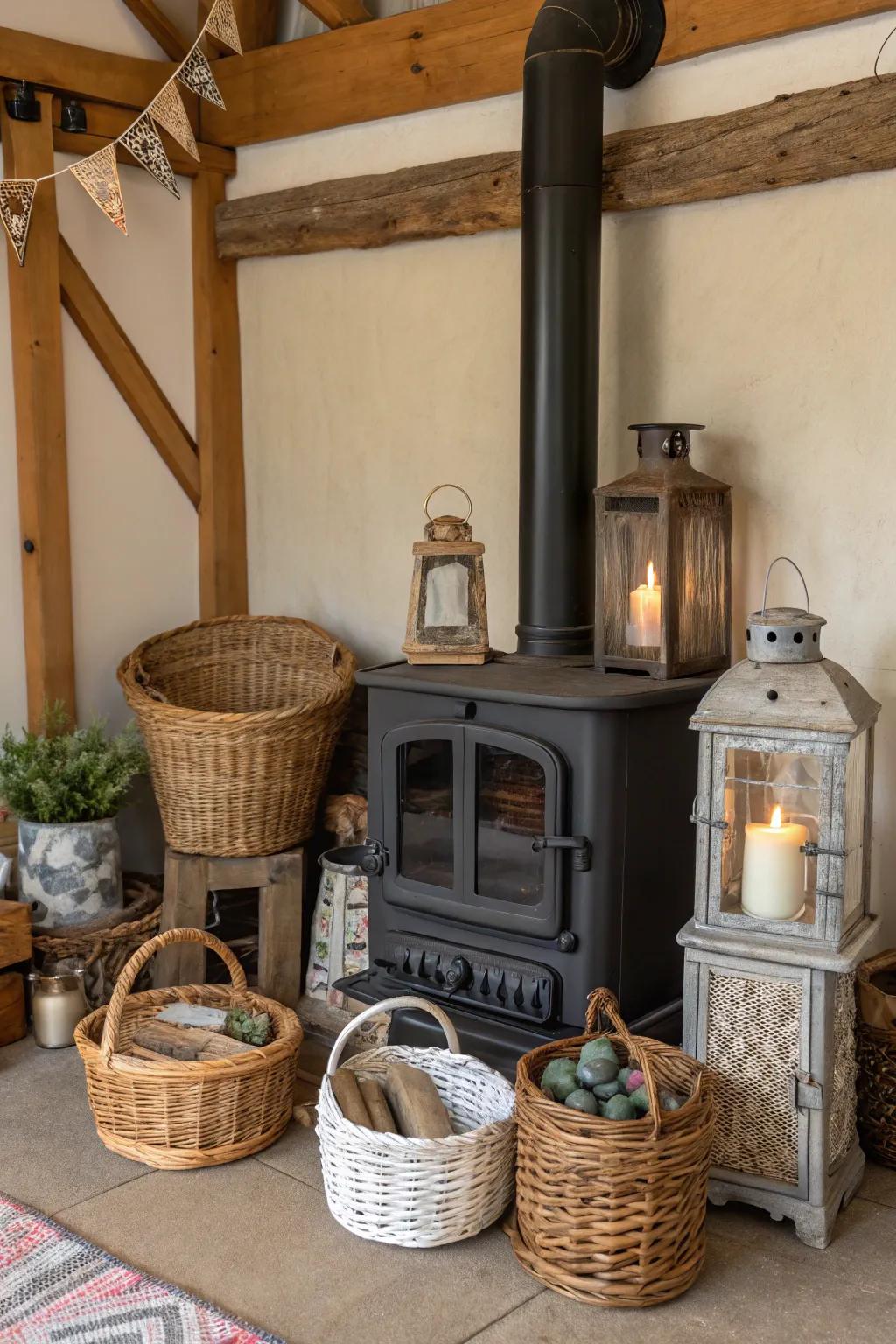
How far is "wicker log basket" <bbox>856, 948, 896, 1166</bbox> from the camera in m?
2.57

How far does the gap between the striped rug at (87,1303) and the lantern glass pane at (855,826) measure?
1224 mm

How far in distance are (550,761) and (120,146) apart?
2259mm

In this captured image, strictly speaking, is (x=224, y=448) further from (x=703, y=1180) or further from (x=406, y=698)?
(x=703, y=1180)

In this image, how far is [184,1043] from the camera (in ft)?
9.14

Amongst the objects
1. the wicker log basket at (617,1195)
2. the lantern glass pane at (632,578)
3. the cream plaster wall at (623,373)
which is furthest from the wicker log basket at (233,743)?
the wicker log basket at (617,1195)

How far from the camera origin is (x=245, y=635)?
12.5 ft

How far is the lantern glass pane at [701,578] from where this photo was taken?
2.76m

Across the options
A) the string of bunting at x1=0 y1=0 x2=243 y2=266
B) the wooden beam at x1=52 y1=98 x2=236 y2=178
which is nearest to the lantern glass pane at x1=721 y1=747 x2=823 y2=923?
the string of bunting at x1=0 y1=0 x2=243 y2=266

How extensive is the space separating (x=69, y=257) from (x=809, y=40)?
79.4 inches

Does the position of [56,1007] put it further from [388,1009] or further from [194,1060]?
[388,1009]

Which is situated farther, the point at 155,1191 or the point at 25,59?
the point at 25,59

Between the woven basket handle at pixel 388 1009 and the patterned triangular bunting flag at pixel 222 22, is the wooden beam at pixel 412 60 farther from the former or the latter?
the woven basket handle at pixel 388 1009

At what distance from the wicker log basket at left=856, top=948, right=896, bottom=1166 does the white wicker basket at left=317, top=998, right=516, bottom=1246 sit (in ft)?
2.36

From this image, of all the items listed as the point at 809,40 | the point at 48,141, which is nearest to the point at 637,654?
the point at 809,40
